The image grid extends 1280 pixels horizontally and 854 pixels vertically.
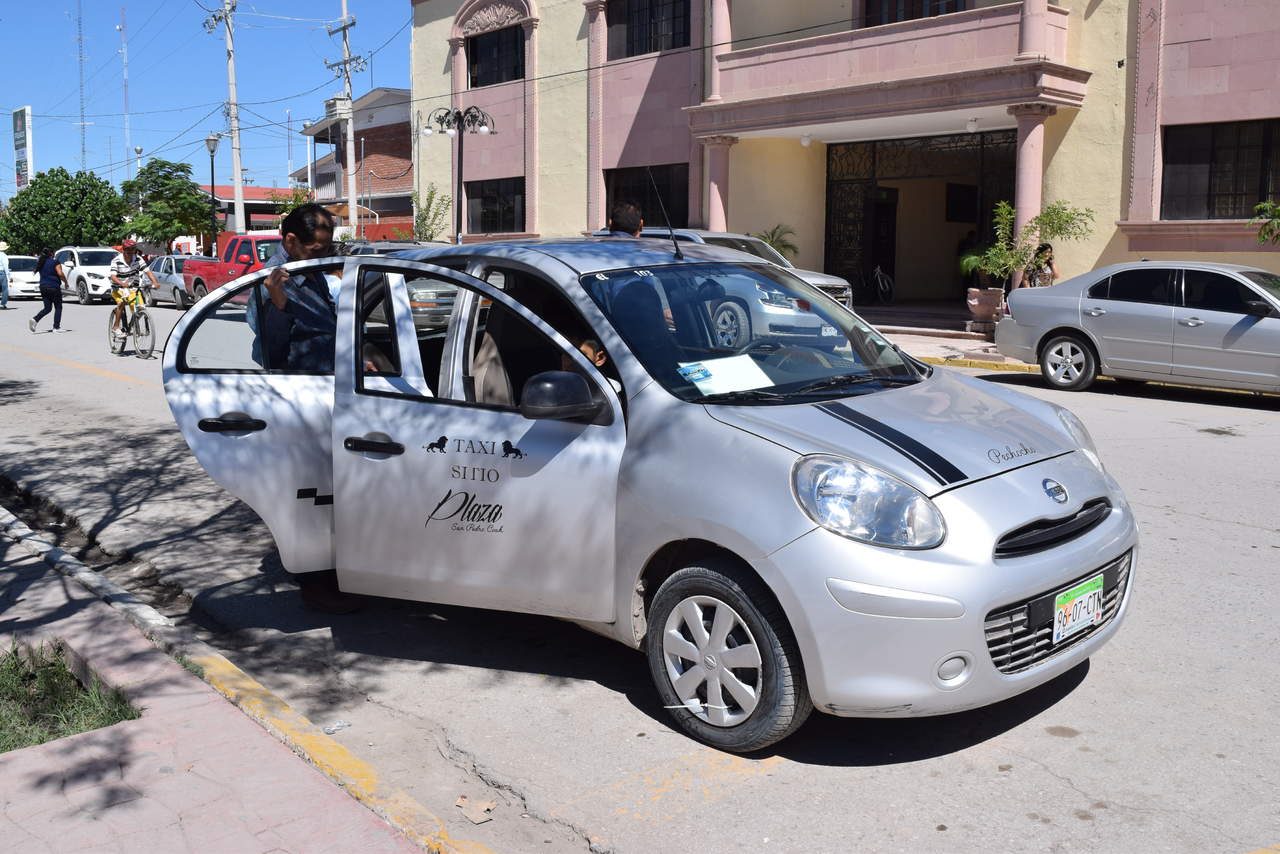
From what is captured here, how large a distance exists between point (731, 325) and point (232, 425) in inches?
87.0

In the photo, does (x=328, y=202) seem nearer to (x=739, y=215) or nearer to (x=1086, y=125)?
(x=739, y=215)

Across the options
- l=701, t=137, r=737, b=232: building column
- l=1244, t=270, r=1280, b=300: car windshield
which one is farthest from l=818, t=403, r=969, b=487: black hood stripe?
l=701, t=137, r=737, b=232: building column

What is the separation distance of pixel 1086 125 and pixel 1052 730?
17.8 metres

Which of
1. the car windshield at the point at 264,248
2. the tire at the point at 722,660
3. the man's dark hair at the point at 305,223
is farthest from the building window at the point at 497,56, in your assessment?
the tire at the point at 722,660

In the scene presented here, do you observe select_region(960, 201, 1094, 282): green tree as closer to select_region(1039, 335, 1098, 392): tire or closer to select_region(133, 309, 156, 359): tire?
select_region(1039, 335, 1098, 392): tire

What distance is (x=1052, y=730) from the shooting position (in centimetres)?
424

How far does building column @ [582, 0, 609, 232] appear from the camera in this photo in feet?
94.0

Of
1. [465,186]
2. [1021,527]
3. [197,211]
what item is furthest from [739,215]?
[197,211]

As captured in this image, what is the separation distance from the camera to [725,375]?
445 centimetres

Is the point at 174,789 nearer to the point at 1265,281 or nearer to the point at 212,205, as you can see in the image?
the point at 1265,281

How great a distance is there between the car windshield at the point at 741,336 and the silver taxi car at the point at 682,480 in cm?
2

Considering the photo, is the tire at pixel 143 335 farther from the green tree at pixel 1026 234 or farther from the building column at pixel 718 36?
the green tree at pixel 1026 234

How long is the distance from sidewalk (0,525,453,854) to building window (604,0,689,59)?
2454 centimetres

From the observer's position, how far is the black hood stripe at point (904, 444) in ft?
12.7
